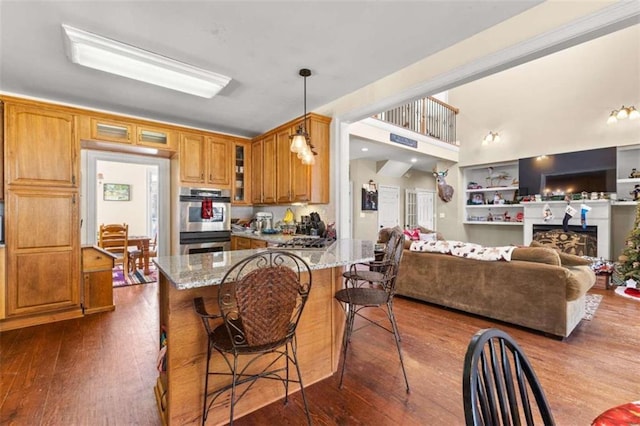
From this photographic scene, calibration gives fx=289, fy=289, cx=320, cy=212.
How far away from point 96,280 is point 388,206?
248 inches

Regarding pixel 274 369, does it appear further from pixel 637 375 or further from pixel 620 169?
pixel 620 169

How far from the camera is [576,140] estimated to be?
576 cm

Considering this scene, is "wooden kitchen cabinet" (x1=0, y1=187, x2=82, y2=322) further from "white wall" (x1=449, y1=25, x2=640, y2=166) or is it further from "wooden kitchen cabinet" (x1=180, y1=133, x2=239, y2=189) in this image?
"white wall" (x1=449, y1=25, x2=640, y2=166)

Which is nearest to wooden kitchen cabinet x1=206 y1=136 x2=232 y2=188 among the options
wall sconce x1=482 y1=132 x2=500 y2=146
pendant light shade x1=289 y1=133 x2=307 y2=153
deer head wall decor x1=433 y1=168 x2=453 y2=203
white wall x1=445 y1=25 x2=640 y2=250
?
pendant light shade x1=289 y1=133 x2=307 y2=153

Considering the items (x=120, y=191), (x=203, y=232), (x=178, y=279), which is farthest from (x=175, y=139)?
(x=120, y=191)

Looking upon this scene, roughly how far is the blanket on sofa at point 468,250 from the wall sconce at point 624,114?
4183mm

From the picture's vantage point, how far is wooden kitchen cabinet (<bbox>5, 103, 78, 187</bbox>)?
3074 mm

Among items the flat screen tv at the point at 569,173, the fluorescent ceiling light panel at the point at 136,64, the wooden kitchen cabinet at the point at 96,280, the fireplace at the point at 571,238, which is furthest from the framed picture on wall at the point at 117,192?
the fireplace at the point at 571,238

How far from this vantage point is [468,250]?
342 centimetres

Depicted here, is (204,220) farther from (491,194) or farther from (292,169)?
(491,194)

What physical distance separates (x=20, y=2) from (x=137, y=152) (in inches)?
106

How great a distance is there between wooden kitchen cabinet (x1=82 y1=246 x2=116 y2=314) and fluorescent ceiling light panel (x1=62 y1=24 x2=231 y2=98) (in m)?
2.20

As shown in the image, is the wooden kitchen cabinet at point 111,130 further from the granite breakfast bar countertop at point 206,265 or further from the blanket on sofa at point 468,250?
the blanket on sofa at point 468,250

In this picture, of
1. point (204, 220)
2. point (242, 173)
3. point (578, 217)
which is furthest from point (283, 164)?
point (578, 217)
